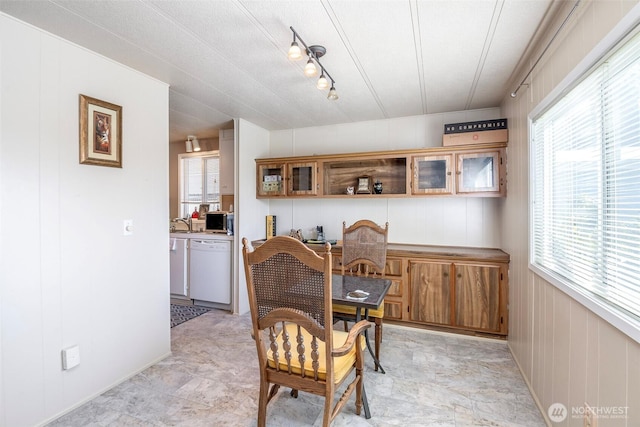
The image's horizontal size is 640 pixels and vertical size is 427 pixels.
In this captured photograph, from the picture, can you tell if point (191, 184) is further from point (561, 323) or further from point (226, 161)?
point (561, 323)

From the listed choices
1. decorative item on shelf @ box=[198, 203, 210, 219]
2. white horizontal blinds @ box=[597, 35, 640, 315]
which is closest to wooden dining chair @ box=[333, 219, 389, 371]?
white horizontal blinds @ box=[597, 35, 640, 315]

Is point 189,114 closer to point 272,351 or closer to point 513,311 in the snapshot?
point 272,351

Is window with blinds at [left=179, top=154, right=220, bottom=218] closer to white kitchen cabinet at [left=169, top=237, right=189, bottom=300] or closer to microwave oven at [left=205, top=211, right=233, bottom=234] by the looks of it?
microwave oven at [left=205, top=211, right=233, bottom=234]

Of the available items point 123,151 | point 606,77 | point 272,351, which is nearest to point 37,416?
point 272,351

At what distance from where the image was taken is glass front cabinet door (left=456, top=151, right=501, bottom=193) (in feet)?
10.1

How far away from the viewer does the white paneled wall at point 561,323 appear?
1.17 m

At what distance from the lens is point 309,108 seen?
3449 millimetres

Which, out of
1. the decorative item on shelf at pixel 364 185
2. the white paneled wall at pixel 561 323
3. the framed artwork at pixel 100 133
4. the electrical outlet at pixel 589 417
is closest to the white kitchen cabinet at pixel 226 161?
the decorative item on shelf at pixel 364 185

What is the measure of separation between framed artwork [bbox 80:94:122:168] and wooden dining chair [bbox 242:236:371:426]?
150cm

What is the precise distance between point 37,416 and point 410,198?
368cm

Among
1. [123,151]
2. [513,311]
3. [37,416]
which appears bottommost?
[37,416]

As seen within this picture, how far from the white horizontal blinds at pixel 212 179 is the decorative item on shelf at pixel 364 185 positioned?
2.50 metres

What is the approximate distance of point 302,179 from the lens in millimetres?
3961

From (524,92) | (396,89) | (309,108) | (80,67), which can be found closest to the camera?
(80,67)
